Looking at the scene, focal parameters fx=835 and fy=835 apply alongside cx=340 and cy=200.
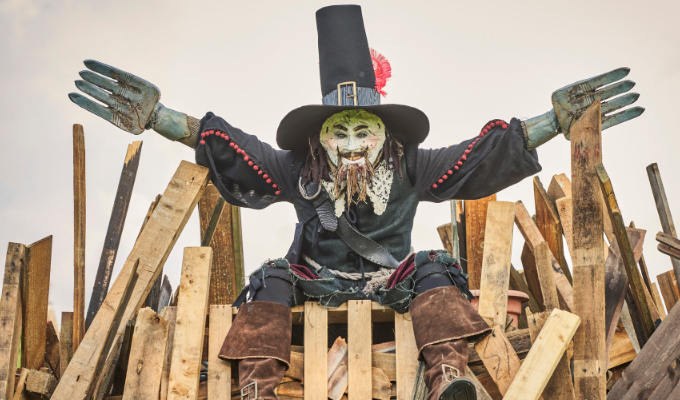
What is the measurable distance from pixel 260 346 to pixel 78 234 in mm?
1749

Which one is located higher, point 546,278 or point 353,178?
point 353,178

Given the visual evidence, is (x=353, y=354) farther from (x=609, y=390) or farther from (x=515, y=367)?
(x=609, y=390)

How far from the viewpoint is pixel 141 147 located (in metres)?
5.79

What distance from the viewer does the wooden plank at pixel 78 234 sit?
5.00m

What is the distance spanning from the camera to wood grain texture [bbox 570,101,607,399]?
4152mm

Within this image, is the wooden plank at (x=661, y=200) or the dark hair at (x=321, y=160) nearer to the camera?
the dark hair at (x=321, y=160)

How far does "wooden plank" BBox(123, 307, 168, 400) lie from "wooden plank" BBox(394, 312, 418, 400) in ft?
3.87

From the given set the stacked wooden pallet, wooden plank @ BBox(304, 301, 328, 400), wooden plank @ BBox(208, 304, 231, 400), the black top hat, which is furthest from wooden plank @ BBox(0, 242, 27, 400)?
the black top hat

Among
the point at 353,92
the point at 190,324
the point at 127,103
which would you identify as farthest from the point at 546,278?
the point at 127,103

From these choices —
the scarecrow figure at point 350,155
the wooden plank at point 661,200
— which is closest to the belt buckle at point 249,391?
the scarecrow figure at point 350,155

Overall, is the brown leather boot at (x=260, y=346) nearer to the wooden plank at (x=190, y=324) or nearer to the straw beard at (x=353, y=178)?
the wooden plank at (x=190, y=324)

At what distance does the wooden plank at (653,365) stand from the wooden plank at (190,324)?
2.25 metres

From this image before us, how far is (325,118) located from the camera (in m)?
5.11

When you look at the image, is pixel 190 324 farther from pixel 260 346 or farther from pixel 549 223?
pixel 549 223
